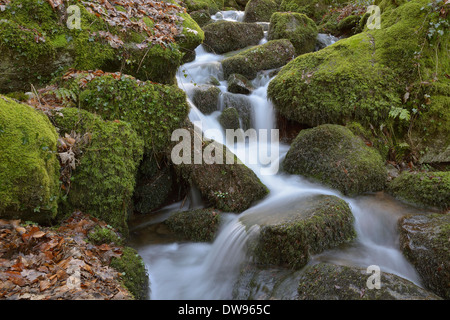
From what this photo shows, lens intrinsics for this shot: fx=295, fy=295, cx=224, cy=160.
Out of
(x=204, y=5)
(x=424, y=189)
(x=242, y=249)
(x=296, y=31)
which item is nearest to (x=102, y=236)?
(x=242, y=249)

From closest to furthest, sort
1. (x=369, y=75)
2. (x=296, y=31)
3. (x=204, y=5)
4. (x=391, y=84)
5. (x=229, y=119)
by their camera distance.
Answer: (x=391, y=84)
(x=369, y=75)
(x=229, y=119)
(x=296, y=31)
(x=204, y=5)

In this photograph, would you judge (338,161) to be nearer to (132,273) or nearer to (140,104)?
(140,104)

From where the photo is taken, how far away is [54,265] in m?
3.10

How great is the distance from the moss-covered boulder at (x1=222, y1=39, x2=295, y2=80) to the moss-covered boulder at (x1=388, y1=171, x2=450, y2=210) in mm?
6279

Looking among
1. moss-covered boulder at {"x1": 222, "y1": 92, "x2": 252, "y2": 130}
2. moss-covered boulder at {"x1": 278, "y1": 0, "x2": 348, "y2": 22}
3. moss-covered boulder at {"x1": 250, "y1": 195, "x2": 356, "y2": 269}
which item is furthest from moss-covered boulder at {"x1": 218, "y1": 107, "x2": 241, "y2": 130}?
moss-covered boulder at {"x1": 278, "y1": 0, "x2": 348, "y2": 22}

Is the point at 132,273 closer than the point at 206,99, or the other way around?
the point at 132,273

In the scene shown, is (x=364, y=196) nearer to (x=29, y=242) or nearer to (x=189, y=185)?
(x=189, y=185)

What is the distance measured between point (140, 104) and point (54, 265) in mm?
3085

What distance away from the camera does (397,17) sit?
743cm

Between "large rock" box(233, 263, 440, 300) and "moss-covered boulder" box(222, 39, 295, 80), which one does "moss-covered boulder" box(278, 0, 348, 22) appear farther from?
"large rock" box(233, 263, 440, 300)

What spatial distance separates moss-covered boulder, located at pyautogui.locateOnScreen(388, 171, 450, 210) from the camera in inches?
199

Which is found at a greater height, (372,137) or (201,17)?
(201,17)

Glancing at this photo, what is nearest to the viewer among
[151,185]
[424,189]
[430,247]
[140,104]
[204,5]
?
[430,247]

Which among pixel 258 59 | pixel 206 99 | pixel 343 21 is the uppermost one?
pixel 343 21
